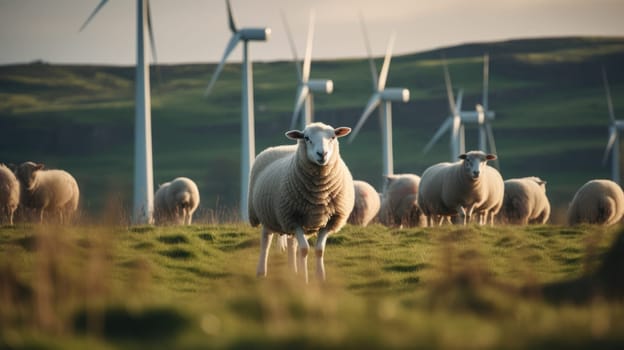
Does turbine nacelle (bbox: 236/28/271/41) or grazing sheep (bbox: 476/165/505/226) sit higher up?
turbine nacelle (bbox: 236/28/271/41)

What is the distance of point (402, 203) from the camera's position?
3178 cm

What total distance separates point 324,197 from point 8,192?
1200cm

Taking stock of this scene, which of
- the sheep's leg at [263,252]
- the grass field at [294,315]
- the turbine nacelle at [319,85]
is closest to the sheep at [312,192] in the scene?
the sheep's leg at [263,252]

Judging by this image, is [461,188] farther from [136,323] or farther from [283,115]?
[283,115]

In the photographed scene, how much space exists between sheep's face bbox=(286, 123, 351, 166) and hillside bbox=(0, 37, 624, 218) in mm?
77706

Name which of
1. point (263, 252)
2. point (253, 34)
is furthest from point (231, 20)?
point (263, 252)

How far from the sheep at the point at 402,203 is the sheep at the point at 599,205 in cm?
514

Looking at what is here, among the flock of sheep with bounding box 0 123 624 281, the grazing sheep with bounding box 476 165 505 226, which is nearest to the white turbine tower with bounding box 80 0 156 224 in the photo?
the flock of sheep with bounding box 0 123 624 281

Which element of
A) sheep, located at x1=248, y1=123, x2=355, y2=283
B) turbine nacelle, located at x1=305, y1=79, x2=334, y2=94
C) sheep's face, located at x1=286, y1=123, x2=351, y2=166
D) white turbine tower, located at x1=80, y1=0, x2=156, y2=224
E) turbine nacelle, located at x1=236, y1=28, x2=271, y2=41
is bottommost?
sheep, located at x1=248, y1=123, x2=355, y2=283

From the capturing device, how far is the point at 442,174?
25641 mm

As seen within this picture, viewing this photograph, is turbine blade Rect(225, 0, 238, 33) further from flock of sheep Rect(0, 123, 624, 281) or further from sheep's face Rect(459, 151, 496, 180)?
sheep's face Rect(459, 151, 496, 180)

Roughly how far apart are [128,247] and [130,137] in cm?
11163

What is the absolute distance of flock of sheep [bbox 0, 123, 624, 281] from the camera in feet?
46.7

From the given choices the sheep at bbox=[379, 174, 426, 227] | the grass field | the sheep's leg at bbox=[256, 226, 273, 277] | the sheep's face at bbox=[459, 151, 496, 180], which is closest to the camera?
the grass field
